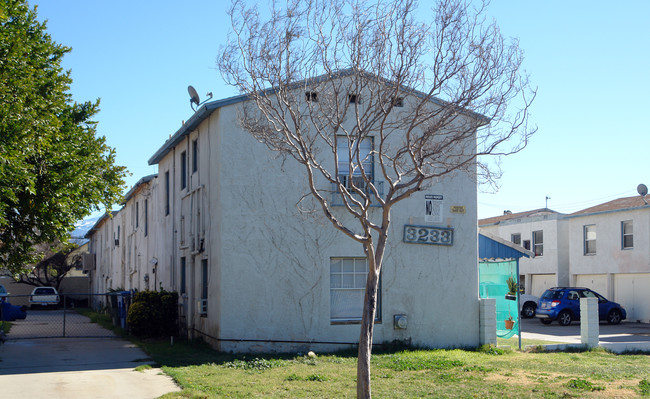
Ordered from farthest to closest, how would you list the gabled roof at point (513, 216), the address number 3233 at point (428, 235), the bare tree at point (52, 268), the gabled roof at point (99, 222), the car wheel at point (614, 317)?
the bare tree at point (52, 268)
the gabled roof at point (513, 216)
the gabled roof at point (99, 222)
the car wheel at point (614, 317)
the address number 3233 at point (428, 235)

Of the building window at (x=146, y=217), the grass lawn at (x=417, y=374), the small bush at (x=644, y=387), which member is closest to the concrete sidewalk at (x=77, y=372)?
the grass lawn at (x=417, y=374)

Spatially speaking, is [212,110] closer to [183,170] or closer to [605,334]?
[183,170]

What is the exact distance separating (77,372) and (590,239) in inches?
1107

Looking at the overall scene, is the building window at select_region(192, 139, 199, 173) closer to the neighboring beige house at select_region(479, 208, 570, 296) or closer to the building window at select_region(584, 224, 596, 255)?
the building window at select_region(584, 224, 596, 255)

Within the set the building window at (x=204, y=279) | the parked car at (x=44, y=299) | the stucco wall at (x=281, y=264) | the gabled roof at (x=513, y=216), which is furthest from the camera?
the gabled roof at (x=513, y=216)

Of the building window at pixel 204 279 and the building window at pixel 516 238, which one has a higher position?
the building window at pixel 516 238

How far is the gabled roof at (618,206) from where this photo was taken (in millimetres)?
32631

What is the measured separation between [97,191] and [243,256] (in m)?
3.57

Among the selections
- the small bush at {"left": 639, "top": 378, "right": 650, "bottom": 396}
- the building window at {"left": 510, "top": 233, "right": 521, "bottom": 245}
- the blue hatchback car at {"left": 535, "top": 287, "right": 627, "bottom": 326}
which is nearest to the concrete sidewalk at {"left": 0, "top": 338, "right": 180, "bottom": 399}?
the small bush at {"left": 639, "top": 378, "right": 650, "bottom": 396}

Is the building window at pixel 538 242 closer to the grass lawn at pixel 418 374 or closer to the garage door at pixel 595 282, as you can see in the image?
the garage door at pixel 595 282

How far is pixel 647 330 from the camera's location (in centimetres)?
2728

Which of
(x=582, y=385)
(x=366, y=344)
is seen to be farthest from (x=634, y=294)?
(x=366, y=344)

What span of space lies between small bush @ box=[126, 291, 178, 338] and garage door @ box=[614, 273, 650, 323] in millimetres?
21877

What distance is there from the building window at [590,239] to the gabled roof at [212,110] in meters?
21.9
